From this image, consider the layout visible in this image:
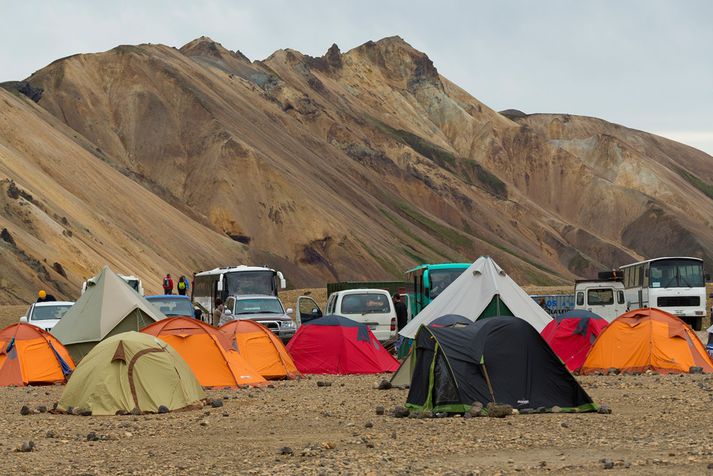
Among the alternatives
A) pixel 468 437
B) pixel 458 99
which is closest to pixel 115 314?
pixel 468 437

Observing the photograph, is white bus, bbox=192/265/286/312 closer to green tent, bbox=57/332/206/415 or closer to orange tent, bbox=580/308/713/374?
orange tent, bbox=580/308/713/374

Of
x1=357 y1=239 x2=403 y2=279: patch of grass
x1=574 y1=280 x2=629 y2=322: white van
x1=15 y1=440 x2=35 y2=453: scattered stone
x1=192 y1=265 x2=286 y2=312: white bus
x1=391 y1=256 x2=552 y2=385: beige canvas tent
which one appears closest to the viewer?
x1=15 y1=440 x2=35 y2=453: scattered stone

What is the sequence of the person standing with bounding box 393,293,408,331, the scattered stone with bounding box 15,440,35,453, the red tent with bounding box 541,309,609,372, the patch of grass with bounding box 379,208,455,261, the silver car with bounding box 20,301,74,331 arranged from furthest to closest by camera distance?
1. the patch of grass with bounding box 379,208,455,261
2. the person standing with bounding box 393,293,408,331
3. the silver car with bounding box 20,301,74,331
4. the red tent with bounding box 541,309,609,372
5. the scattered stone with bounding box 15,440,35,453

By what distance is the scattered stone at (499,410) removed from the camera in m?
14.9

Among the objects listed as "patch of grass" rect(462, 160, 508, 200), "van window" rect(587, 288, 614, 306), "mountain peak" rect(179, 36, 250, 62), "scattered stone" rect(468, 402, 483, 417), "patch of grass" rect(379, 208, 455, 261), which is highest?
"mountain peak" rect(179, 36, 250, 62)

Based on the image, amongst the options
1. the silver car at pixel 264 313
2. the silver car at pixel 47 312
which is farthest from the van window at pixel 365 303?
the silver car at pixel 47 312

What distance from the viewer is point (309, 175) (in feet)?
301

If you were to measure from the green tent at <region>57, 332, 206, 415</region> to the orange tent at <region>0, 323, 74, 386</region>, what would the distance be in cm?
461

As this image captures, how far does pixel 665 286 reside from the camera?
135 ft

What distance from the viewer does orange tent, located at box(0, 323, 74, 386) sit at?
2141 cm

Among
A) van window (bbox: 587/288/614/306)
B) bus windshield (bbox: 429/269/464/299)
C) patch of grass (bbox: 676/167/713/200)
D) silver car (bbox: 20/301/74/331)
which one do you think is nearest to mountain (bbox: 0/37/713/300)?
patch of grass (bbox: 676/167/713/200)

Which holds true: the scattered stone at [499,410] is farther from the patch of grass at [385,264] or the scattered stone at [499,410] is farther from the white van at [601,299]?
the patch of grass at [385,264]

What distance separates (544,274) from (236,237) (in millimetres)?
28068

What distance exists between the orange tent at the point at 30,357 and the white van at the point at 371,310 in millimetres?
8429
